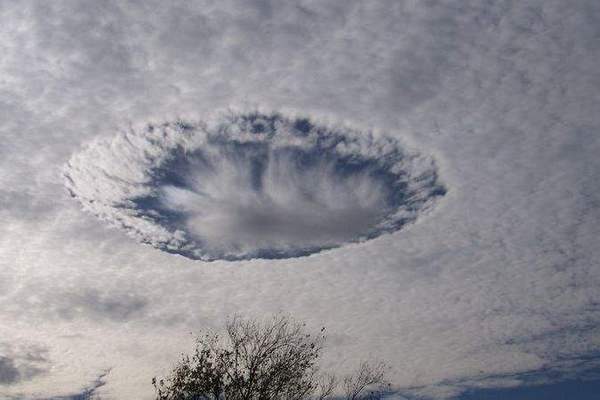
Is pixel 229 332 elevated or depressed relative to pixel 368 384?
elevated

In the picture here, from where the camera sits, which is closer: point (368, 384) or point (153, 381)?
point (153, 381)

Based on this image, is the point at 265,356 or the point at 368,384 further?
the point at 368,384

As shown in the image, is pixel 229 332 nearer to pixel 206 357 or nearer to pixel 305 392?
pixel 206 357

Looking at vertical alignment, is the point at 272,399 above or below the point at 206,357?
below

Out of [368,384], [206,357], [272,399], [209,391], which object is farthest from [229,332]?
[368,384]

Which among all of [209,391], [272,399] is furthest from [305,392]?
[209,391]

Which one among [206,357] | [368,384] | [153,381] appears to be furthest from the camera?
[368,384]

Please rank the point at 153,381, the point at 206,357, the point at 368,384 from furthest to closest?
1. the point at 368,384
2. the point at 206,357
3. the point at 153,381

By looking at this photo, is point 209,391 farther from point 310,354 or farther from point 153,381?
point 310,354

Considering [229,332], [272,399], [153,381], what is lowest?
[272,399]
